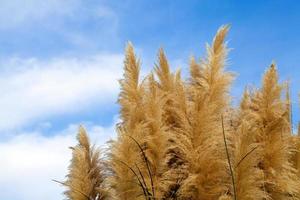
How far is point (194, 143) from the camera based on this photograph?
682cm

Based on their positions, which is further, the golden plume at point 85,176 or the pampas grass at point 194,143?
the golden plume at point 85,176

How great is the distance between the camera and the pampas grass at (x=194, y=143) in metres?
6.70

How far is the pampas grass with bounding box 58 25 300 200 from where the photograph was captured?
6703 mm

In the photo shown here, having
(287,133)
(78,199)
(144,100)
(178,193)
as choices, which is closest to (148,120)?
(144,100)

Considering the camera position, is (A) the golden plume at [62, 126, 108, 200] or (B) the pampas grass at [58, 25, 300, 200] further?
(A) the golden plume at [62, 126, 108, 200]

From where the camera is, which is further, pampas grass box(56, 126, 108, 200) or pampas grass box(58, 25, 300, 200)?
pampas grass box(56, 126, 108, 200)

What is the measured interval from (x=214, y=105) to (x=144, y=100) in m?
0.91

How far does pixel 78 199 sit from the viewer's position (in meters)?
7.70

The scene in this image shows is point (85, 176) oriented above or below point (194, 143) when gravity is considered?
below

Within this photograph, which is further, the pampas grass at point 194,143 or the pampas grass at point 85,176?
the pampas grass at point 85,176

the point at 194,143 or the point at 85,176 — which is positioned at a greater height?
the point at 194,143

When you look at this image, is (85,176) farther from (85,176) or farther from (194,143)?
(194,143)

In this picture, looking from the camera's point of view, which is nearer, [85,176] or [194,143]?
[194,143]

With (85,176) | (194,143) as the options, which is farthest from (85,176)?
(194,143)
